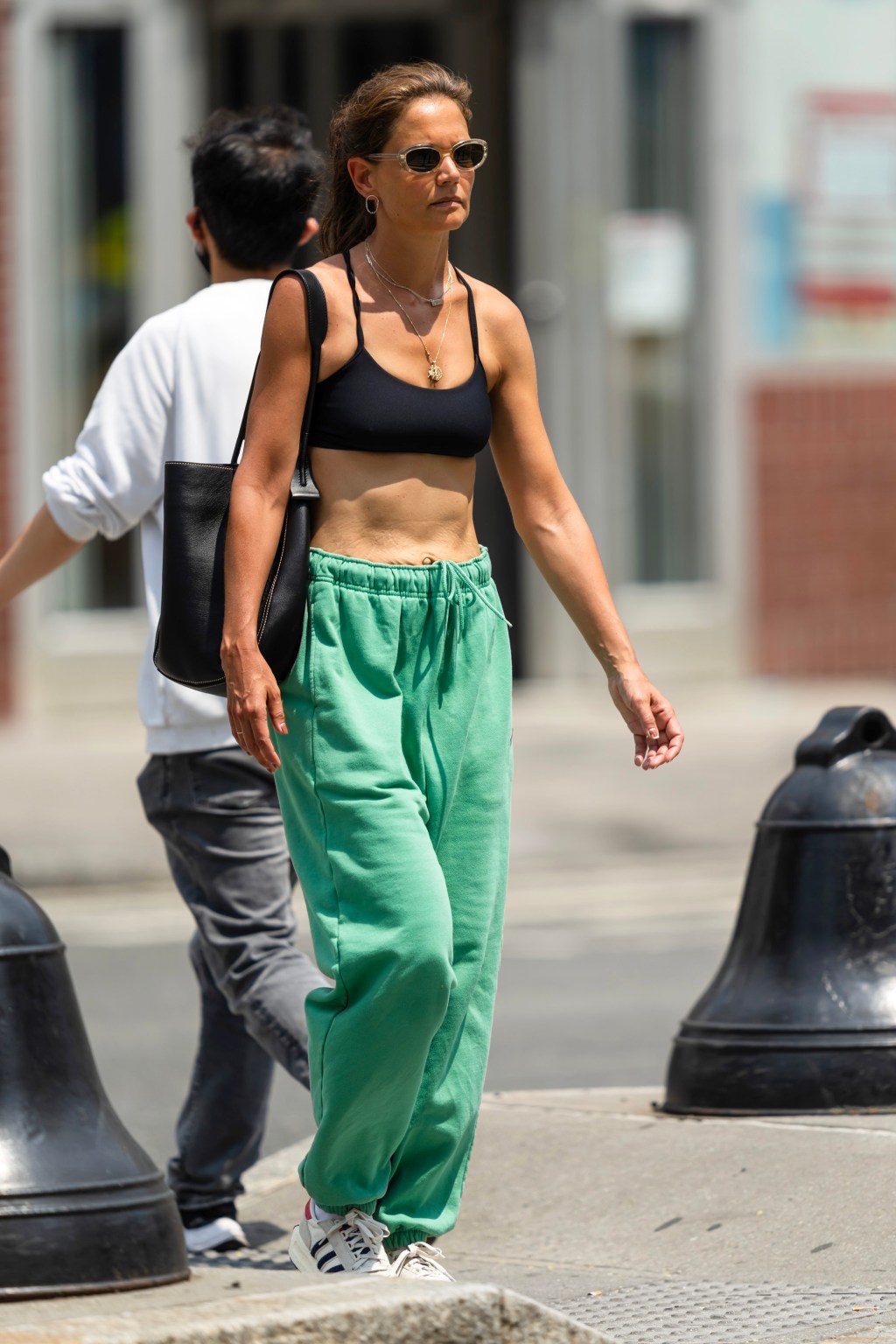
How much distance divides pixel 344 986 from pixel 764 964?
161 centimetres

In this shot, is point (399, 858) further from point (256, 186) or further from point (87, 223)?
point (87, 223)

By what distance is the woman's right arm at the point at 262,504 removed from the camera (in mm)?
3672

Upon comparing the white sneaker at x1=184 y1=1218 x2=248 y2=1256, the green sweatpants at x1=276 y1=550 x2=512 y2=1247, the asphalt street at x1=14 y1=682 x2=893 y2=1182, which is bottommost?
the asphalt street at x1=14 y1=682 x2=893 y2=1182

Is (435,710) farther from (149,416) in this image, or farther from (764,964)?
(764,964)

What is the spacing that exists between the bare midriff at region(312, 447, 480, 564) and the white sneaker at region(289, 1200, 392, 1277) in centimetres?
102

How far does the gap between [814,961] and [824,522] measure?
9.54 m

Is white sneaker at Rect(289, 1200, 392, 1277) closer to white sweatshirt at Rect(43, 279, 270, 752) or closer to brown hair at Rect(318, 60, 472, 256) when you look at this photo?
white sweatshirt at Rect(43, 279, 270, 752)

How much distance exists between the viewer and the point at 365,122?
3.81 m

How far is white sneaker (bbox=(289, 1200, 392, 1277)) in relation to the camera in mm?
3746

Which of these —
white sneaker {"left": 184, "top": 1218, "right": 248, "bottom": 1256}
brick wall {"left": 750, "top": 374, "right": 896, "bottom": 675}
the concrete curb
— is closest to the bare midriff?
the concrete curb

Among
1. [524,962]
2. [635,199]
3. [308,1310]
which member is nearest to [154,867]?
[524,962]

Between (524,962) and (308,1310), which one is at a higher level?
(308,1310)

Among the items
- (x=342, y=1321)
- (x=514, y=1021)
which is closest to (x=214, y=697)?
(x=342, y=1321)

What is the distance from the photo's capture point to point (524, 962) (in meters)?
8.00
